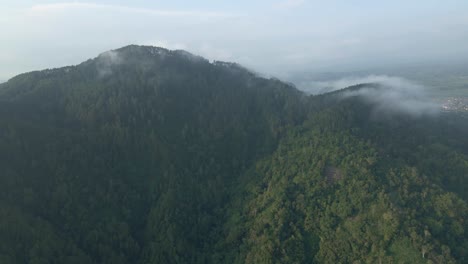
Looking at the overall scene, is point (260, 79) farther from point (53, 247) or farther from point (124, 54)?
point (53, 247)

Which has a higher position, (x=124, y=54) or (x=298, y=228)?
(x=124, y=54)

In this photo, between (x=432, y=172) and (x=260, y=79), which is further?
(x=260, y=79)

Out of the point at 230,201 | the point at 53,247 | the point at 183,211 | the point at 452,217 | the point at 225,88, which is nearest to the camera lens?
the point at 53,247

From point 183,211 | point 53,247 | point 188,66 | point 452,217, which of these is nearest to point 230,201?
point 183,211

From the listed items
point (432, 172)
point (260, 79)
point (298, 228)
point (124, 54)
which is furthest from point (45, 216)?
point (260, 79)

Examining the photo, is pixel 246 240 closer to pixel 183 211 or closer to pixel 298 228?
pixel 298 228

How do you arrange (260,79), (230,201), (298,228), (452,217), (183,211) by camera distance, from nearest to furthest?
(452,217) → (298,228) → (183,211) → (230,201) → (260,79)

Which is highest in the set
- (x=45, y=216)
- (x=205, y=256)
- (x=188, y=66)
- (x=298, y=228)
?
(x=188, y=66)
